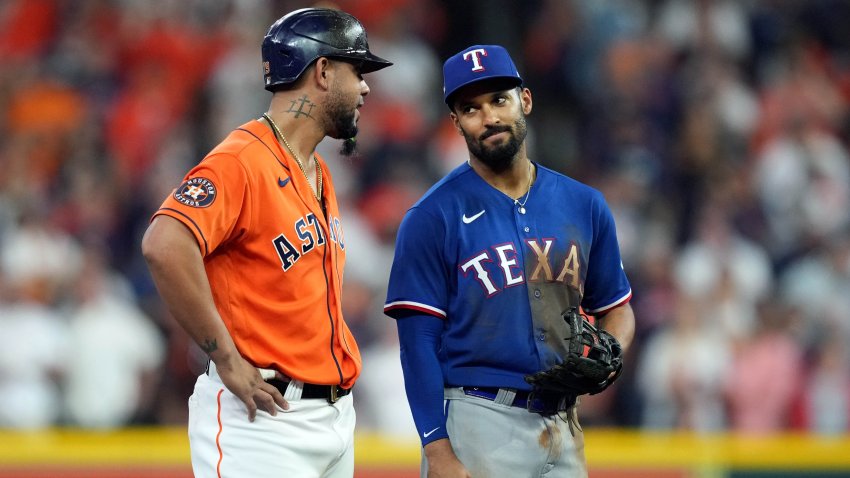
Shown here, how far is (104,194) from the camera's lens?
9586mm

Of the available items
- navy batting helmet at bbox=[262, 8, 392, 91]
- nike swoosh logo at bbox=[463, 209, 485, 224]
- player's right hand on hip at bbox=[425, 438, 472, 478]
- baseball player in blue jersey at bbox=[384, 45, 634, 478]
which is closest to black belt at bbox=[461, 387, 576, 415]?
baseball player in blue jersey at bbox=[384, 45, 634, 478]

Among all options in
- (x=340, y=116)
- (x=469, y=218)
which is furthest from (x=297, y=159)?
(x=469, y=218)

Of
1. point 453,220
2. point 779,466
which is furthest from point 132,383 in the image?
point 453,220

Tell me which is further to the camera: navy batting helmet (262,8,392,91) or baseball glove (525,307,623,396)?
navy batting helmet (262,8,392,91)

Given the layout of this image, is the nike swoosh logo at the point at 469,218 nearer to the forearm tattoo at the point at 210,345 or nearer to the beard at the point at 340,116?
the beard at the point at 340,116

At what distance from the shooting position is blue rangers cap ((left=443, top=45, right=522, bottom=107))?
4285 millimetres

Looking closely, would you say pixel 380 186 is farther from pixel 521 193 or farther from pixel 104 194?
pixel 521 193

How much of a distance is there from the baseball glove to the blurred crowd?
4261mm

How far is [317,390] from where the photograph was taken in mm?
4191

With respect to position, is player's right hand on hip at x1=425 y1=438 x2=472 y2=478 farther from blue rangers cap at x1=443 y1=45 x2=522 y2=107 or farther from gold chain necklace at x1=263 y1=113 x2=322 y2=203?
blue rangers cap at x1=443 y1=45 x2=522 y2=107

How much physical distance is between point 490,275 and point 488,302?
0.30 feet

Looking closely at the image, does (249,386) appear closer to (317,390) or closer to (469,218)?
(317,390)

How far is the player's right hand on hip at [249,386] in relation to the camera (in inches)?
156

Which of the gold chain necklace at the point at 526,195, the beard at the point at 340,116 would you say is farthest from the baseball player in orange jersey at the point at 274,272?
the gold chain necklace at the point at 526,195
